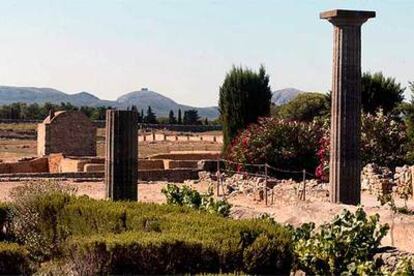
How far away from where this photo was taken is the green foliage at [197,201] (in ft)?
40.4

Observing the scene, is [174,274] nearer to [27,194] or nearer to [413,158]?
[27,194]

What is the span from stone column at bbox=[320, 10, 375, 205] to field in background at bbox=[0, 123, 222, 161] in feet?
92.2

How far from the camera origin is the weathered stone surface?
37594mm

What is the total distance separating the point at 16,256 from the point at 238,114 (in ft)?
80.9

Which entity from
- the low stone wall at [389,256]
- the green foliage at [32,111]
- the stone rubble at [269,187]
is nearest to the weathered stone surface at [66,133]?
the stone rubble at [269,187]

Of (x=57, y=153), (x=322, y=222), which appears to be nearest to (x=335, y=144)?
(x=322, y=222)

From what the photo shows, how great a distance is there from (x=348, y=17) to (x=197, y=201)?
408 cm

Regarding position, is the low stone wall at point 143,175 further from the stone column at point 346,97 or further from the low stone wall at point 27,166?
the stone column at point 346,97

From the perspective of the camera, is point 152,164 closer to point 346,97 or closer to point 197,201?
point 197,201

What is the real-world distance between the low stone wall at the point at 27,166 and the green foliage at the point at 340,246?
2551 centimetres

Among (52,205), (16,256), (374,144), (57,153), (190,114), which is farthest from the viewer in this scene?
(190,114)

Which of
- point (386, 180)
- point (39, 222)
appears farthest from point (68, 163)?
point (39, 222)

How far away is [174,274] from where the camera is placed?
28.3 ft

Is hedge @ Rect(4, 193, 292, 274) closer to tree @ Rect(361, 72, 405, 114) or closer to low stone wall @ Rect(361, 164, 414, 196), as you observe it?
low stone wall @ Rect(361, 164, 414, 196)
